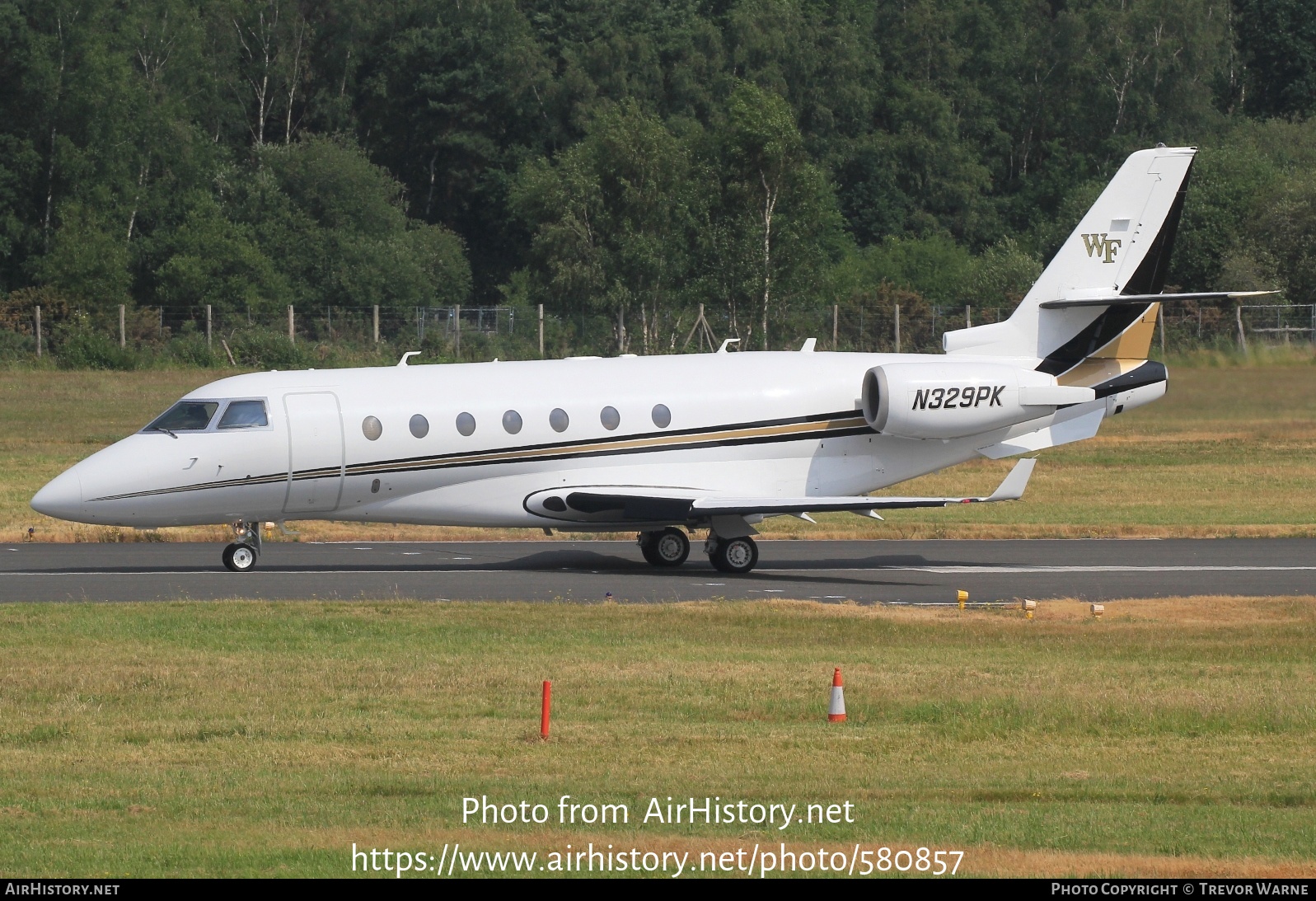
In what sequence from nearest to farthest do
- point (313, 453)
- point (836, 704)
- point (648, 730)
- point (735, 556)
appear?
1. point (648, 730)
2. point (836, 704)
3. point (313, 453)
4. point (735, 556)

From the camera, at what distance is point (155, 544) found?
30172 millimetres

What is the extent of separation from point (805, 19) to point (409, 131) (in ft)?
69.6

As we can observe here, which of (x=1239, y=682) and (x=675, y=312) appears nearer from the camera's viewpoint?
(x=1239, y=682)

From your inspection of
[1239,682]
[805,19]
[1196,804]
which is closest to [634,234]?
[805,19]

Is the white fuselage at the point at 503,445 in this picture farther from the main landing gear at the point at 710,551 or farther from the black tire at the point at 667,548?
the black tire at the point at 667,548

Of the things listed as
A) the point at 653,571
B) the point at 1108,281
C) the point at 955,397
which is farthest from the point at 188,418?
the point at 1108,281

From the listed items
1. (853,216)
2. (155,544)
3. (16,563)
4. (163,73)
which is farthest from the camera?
(853,216)

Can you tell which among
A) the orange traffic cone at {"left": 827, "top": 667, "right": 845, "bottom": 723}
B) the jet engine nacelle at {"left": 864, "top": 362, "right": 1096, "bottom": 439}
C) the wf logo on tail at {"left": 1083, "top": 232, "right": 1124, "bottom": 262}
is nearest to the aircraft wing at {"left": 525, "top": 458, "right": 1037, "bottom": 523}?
the jet engine nacelle at {"left": 864, "top": 362, "right": 1096, "bottom": 439}

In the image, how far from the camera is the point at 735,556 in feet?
85.6

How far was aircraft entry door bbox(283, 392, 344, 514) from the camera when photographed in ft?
81.3

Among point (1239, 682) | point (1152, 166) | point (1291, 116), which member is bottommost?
point (1239, 682)

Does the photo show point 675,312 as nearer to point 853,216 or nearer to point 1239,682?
point 853,216

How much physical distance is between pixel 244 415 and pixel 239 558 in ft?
6.87

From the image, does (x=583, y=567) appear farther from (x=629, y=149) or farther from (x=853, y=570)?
(x=629, y=149)
